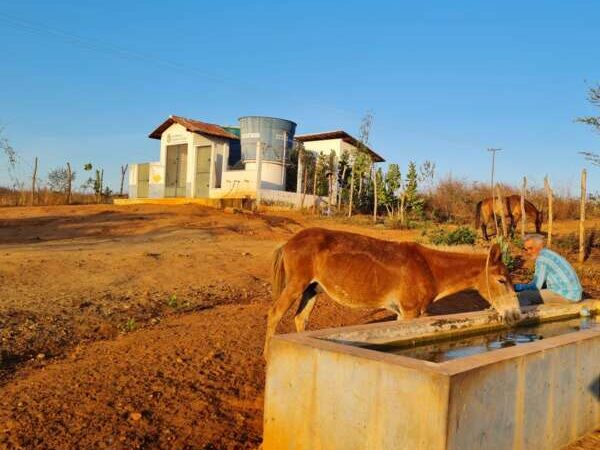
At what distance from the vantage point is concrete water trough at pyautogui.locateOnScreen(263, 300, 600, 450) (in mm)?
3295

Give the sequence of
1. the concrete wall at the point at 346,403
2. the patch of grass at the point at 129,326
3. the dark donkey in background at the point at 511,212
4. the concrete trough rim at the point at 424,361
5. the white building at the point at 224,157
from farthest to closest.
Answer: the white building at the point at 224,157, the dark donkey in background at the point at 511,212, the patch of grass at the point at 129,326, the concrete trough rim at the point at 424,361, the concrete wall at the point at 346,403

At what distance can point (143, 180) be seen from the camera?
32844 millimetres

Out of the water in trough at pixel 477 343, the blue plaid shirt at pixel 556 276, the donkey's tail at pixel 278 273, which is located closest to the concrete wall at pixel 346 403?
the water in trough at pixel 477 343

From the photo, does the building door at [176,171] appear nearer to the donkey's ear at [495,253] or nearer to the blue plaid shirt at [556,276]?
the blue plaid shirt at [556,276]

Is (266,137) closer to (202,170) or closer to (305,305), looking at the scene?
(202,170)

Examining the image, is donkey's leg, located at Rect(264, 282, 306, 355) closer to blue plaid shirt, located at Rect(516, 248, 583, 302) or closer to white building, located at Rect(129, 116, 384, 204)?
blue plaid shirt, located at Rect(516, 248, 583, 302)

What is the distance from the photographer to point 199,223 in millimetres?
20156

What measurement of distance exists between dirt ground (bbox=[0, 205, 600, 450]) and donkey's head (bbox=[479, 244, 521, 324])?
5.72ft

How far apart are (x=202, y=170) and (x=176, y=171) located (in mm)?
2179

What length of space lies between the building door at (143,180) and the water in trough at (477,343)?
92.0 ft

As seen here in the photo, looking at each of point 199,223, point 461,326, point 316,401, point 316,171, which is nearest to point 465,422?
point 316,401

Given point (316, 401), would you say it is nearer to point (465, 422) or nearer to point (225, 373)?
point (465, 422)

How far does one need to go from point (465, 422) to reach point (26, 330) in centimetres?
560

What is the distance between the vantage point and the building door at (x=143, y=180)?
32.5 meters
